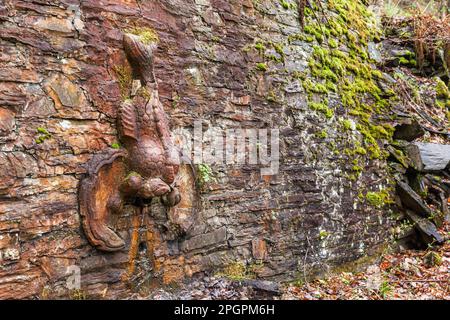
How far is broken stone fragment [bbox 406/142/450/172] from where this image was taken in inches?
266

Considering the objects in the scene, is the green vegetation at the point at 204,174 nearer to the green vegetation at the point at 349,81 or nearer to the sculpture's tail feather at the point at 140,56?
the sculpture's tail feather at the point at 140,56

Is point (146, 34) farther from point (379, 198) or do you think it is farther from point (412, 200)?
point (412, 200)

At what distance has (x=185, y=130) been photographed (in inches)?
Result: 166

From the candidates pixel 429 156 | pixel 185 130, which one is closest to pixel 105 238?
pixel 185 130

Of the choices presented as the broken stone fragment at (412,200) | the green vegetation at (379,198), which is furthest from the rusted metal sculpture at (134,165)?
the broken stone fragment at (412,200)

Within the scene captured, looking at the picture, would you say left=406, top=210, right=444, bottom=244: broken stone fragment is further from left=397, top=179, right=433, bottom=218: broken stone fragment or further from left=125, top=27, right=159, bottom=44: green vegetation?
left=125, top=27, right=159, bottom=44: green vegetation

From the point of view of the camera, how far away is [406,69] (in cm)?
821

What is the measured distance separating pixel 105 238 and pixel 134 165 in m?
0.63

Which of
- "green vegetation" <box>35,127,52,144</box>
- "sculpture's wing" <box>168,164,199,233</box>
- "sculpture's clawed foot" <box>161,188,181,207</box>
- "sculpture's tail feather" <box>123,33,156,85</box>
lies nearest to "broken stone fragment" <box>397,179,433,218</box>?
"sculpture's wing" <box>168,164,199,233</box>

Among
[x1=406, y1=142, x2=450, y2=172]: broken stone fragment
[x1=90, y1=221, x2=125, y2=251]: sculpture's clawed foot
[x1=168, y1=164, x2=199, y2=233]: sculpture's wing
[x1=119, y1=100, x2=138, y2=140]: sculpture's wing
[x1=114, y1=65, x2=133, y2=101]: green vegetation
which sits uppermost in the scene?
[x1=114, y1=65, x2=133, y2=101]: green vegetation

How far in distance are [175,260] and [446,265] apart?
12.4 ft

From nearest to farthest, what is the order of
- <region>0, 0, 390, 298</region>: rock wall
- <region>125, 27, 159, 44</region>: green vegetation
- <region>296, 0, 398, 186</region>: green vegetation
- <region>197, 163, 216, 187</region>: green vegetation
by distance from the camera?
<region>0, 0, 390, 298</region>: rock wall → <region>125, 27, 159, 44</region>: green vegetation → <region>197, 163, 216, 187</region>: green vegetation → <region>296, 0, 398, 186</region>: green vegetation
